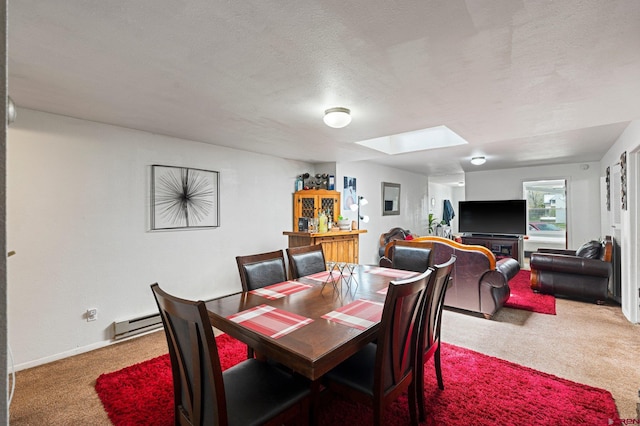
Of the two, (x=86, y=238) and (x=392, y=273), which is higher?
(x=86, y=238)

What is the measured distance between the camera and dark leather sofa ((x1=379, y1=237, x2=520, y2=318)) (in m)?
3.25

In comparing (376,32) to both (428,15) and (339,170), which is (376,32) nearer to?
(428,15)

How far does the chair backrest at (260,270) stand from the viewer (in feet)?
7.64

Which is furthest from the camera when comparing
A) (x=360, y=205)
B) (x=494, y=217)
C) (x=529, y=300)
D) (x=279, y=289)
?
(x=494, y=217)

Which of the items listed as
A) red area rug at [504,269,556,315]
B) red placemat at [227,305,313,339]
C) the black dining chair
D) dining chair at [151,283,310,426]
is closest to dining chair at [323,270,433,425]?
dining chair at [151,283,310,426]

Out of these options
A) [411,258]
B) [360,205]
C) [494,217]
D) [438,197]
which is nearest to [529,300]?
[411,258]

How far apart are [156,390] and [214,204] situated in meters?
2.21

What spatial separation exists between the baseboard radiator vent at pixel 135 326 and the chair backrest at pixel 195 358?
2.14 metres

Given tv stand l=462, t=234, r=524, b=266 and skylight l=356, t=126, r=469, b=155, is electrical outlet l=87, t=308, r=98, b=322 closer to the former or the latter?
skylight l=356, t=126, r=469, b=155

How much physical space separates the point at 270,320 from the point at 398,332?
0.68 m

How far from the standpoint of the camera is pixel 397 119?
9.32 feet

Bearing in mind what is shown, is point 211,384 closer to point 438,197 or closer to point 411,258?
point 411,258

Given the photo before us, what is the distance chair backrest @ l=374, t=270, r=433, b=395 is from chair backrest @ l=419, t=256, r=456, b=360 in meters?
0.07

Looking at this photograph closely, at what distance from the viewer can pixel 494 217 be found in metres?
6.87
